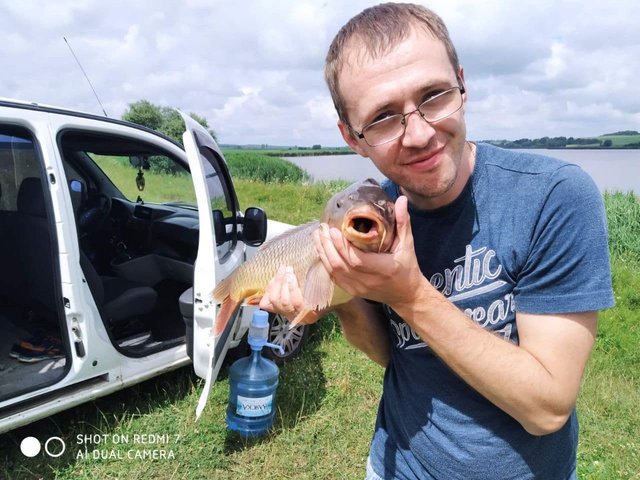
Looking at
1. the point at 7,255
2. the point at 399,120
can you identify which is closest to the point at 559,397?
the point at 399,120

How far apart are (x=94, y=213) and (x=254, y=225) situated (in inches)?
74.0

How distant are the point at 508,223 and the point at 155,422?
11.1 feet

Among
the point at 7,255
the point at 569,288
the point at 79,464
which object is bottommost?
the point at 79,464

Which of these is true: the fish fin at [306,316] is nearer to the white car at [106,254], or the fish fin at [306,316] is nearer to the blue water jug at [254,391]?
the white car at [106,254]

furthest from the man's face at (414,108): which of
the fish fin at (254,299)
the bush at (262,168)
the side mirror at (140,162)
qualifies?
the bush at (262,168)

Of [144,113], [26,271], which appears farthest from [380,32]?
[144,113]

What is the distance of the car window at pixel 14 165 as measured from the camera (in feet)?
12.6

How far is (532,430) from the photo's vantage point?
130 centimetres

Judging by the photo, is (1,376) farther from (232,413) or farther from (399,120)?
(399,120)

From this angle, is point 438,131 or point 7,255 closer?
point 438,131

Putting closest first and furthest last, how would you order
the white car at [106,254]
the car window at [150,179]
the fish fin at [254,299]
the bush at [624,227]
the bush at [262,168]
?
A: the fish fin at [254,299], the white car at [106,254], the car window at [150,179], the bush at [624,227], the bush at [262,168]

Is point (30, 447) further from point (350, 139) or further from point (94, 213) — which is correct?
point (350, 139)

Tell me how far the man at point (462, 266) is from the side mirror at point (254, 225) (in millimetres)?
2566

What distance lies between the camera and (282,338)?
4797 millimetres
